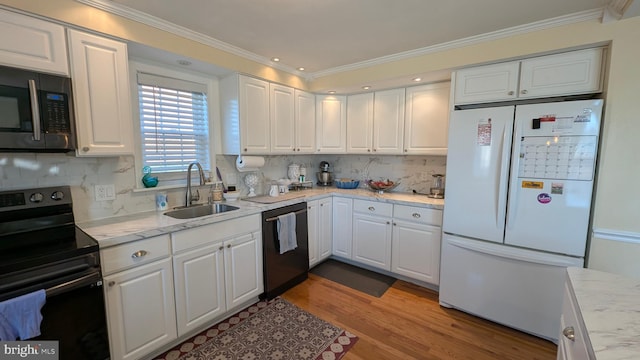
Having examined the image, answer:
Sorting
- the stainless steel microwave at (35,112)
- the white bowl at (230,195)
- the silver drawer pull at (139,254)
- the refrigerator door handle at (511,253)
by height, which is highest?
the stainless steel microwave at (35,112)


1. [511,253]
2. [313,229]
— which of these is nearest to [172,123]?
[313,229]

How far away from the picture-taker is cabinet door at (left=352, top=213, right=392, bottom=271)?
9.89ft

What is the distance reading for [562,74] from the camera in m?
1.98

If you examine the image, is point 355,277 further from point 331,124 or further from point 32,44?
point 32,44

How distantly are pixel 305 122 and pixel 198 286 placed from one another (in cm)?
219

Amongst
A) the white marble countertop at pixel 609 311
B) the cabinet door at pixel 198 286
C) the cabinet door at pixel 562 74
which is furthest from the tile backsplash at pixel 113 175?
the white marble countertop at pixel 609 311

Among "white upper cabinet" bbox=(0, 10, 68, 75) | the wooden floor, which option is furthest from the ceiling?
the wooden floor

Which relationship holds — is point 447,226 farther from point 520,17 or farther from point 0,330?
point 0,330

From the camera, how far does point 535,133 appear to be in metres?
2.01

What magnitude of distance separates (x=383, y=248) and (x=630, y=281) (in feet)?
6.66

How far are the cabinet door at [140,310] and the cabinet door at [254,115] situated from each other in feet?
4.45

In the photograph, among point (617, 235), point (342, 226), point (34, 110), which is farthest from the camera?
point (342, 226)

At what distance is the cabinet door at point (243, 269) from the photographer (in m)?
2.26

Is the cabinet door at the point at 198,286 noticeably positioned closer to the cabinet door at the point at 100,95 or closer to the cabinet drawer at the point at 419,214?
the cabinet door at the point at 100,95
